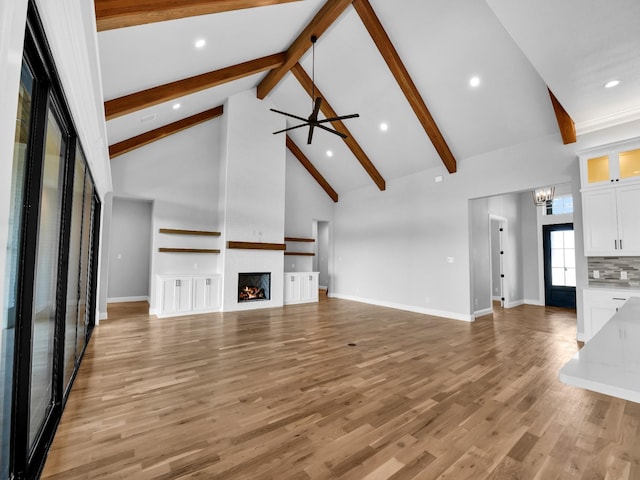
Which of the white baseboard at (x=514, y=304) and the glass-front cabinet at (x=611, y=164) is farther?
the white baseboard at (x=514, y=304)

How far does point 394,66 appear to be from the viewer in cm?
498

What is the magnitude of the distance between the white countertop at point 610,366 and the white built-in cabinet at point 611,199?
130 inches

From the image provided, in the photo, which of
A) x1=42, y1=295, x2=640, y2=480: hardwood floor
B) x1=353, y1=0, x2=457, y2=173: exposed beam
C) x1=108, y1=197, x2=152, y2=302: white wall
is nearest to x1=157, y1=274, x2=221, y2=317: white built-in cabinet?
x1=42, y1=295, x2=640, y2=480: hardwood floor

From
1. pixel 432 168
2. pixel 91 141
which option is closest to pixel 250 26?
pixel 91 141

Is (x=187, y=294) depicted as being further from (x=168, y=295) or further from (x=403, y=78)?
(x=403, y=78)

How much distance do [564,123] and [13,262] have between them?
6.08m

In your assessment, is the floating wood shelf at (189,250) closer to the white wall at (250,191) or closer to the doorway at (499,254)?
the white wall at (250,191)

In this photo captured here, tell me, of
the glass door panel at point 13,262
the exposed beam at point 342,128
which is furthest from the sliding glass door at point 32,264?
the exposed beam at point 342,128

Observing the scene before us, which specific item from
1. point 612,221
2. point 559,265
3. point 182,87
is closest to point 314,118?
point 182,87

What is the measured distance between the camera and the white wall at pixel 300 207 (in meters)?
8.69

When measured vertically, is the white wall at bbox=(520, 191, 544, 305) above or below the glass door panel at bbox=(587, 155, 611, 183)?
below

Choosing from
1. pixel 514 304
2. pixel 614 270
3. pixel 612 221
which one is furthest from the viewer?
pixel 514 304

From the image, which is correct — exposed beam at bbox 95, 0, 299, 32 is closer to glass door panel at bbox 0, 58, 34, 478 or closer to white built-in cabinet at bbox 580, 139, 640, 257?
glass door panel at bbox 0, 58, 34, 478

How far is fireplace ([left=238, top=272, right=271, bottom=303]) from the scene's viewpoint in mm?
6953
